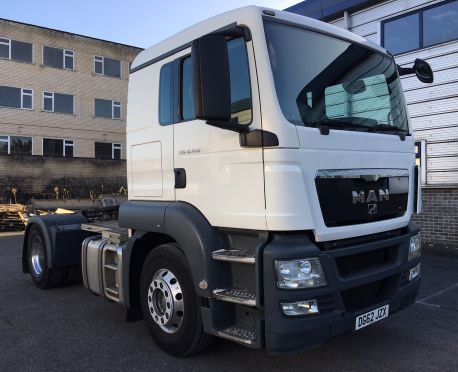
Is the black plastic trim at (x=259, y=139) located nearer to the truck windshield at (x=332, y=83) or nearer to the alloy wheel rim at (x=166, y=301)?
the truck windshield at (x=332, y=83)

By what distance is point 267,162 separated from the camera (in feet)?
11.4

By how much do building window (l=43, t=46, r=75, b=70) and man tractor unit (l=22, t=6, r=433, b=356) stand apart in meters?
28.0

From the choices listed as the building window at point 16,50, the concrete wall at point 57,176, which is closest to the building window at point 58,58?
the building window at point 16,50

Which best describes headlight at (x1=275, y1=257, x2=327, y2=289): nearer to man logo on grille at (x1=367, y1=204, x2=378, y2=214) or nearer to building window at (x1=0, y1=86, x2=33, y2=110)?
man logo on grille at (x1=367, y1=204, x2=378, y2=214)

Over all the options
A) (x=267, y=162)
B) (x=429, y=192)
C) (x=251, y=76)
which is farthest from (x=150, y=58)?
(x=429, y=192)

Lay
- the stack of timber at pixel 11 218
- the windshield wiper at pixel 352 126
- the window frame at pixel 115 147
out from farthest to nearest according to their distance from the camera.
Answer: the window frame at pixel 115 147
the stack of timber at pixel 11 218
the windshield wiper at pixel 352 126

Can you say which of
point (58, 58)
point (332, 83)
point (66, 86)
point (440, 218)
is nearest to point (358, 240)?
point (332, 83)

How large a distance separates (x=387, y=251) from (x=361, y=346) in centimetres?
101

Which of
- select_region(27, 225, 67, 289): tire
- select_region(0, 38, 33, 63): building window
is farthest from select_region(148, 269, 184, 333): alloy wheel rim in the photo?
select_region(0, 38, 33, 63): building window

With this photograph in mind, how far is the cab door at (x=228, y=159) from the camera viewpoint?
3.57 m

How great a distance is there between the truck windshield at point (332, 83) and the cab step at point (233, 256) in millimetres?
1047

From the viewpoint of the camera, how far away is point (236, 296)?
355 cm

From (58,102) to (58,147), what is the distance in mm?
2848

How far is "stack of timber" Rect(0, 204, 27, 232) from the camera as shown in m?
15.6
